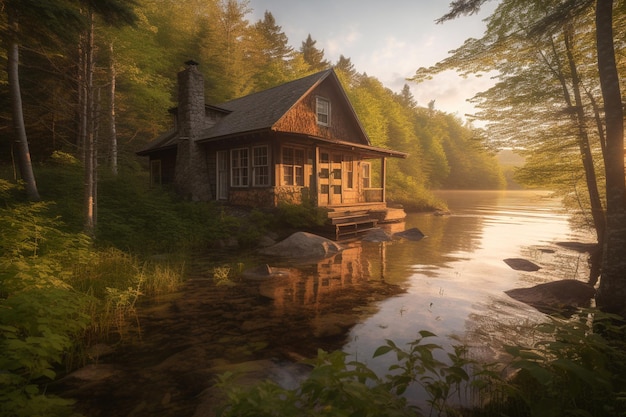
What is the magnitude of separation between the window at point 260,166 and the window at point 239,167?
69 cm

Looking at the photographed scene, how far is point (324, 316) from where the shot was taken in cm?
535

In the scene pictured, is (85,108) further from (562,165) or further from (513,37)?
(562,165)

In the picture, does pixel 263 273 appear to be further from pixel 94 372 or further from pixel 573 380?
pixel 573 380

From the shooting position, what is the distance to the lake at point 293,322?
132 inches

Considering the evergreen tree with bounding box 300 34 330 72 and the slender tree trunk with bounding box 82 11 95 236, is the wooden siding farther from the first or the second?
the evergreen tree with bounding box 300 34 330 72

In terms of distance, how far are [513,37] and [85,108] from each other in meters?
13.1

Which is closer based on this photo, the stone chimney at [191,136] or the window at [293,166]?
the window at [293,166]

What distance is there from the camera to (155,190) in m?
14.4

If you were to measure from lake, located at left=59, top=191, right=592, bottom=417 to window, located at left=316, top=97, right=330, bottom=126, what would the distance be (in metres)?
9.77

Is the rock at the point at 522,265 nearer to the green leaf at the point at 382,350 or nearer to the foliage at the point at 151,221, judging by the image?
the green leaf at the point at 382,350

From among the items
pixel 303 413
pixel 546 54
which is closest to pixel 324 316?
pixel 303 413

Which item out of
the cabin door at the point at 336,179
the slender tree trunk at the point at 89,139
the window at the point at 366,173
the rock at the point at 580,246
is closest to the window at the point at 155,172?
the cabin door at the point at 336,179

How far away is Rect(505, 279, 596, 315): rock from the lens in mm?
5770

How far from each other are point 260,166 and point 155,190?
16.4 ft
